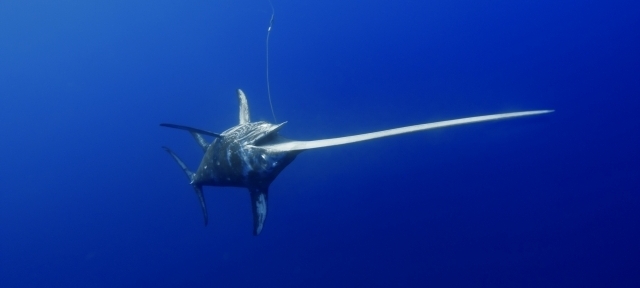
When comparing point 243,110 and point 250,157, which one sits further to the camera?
point 243,110

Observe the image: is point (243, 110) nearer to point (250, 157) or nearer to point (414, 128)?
point (250, 157)

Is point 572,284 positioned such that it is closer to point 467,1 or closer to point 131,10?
point 467,1

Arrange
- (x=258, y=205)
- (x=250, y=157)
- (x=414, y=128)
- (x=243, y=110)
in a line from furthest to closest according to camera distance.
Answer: (x=243, y=110), (x=258, y=205), (x=250, y=157), (x=414, y=128)

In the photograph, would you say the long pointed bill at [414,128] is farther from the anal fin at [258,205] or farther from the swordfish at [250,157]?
the anal fin at [258,205]

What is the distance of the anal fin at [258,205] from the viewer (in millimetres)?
3819

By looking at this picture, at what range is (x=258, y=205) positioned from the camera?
3.89m

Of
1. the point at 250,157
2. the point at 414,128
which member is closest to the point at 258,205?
the point at 250,157

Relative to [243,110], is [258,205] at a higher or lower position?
lower

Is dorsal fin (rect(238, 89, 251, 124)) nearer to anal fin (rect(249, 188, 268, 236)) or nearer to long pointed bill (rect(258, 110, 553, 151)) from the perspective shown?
anal fin (rect(249, 188, 268, 236))

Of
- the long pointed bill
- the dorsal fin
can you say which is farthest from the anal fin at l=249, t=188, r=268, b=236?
the long pointed bill

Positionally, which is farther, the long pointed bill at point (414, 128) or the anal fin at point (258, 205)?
the anal fin at point (258, 205)

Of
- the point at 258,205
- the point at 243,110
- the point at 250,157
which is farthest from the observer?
the point at 243,110

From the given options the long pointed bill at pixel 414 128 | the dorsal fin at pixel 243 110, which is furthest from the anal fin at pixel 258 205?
the long pointed bill at pixel 414 128

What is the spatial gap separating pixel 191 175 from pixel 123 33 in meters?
7.61
